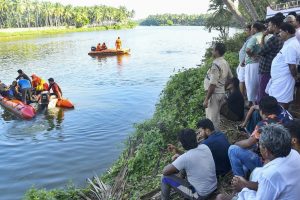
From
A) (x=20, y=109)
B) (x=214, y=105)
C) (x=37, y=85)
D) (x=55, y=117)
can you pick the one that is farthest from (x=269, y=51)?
(x=37, y=85)

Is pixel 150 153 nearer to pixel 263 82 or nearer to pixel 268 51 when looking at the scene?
pixel 263 82

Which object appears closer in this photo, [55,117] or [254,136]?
[254,136]

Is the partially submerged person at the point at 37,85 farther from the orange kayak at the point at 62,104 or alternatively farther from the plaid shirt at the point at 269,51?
the plaid shirt at the point at 269,51

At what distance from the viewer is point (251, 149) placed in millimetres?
4949

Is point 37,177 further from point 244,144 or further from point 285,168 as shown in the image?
point 285,168

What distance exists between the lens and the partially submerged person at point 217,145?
5.51 metres

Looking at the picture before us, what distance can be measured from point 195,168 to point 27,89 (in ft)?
44.5

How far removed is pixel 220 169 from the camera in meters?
5.68

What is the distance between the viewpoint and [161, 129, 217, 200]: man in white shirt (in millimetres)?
5141

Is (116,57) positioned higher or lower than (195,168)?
lower

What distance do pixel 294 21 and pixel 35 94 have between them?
13803 mm

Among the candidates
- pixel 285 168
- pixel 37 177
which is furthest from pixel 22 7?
pixel 285 168

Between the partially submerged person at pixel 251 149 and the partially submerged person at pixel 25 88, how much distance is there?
13.8 meters

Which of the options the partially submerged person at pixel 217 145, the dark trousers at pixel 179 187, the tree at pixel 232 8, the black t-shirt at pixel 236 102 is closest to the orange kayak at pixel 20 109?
the tree at pixel 232 8
